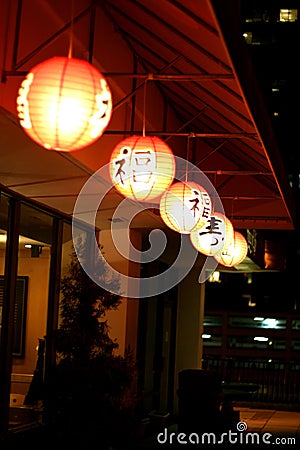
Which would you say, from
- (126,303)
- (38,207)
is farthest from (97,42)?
(126,303)

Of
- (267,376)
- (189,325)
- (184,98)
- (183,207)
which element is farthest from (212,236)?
(267,376)

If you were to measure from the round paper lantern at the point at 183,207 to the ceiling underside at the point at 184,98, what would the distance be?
681mm

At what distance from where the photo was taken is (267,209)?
1554cm

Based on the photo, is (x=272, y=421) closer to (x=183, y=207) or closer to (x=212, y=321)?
(x=212, y=321)

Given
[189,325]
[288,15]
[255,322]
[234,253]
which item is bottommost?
[189,325]

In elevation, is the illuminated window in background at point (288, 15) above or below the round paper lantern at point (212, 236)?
above

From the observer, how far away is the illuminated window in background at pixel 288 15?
50.3m

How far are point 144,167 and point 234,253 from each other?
241 inches

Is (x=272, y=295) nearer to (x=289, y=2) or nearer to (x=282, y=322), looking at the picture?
(x=282, y=322)

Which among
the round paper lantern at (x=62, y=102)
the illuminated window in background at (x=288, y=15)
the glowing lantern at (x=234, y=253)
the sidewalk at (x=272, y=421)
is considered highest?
the illuminated window in background at (x=288, y=15)

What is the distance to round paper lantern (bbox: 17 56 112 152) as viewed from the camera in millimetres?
5375

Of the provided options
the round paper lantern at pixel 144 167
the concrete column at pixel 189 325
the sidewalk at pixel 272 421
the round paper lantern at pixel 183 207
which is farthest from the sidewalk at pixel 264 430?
the round paper lantern at pixel 144 167

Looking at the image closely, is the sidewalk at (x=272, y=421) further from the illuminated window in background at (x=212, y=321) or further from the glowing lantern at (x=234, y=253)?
the illuminated window in background at (x=212, y=321)

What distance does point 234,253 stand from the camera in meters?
13.5
